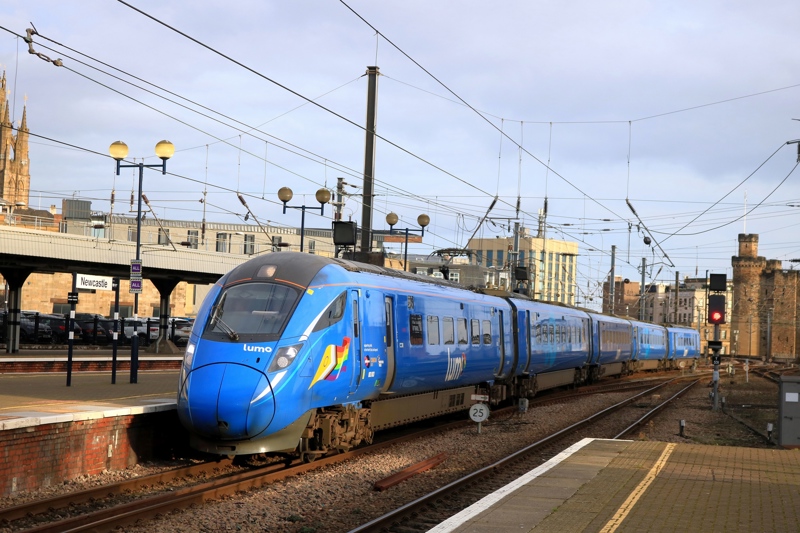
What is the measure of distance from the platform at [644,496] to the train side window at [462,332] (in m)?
5.71

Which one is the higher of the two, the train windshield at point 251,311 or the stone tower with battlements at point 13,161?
the stone tower with battlements at point 13,161

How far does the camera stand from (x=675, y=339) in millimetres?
68312

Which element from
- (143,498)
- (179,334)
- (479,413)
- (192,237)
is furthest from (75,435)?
(192,237)

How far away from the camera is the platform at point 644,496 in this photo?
986cm

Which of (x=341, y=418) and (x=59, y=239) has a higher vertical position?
(x=59, y=239)

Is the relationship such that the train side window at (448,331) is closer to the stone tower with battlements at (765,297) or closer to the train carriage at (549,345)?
the train carriage at (549,345)

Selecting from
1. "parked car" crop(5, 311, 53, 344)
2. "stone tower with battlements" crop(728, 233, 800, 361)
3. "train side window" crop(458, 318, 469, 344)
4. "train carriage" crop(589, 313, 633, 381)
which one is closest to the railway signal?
"train side window" crop(458, 318, 469, 344)

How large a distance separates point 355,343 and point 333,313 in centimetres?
90

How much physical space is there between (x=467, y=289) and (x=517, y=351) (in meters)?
4.14

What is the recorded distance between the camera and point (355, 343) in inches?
603

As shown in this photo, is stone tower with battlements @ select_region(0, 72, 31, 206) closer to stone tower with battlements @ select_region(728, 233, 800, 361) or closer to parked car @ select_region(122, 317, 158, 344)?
parked car @ select_region(122, 317, 158, 344)

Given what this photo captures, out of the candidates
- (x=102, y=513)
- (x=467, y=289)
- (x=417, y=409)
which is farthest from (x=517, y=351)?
(x=102, y=513)

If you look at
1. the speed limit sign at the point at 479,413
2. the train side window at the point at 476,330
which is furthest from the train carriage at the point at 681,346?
the speed limit sign at the point at 479,413

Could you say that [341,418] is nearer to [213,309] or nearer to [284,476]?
[284,476]
